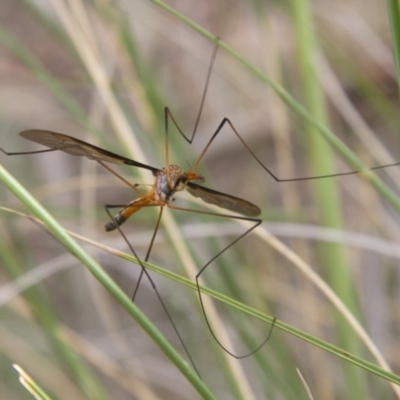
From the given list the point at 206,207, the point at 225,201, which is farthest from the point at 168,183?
the point at 206,207

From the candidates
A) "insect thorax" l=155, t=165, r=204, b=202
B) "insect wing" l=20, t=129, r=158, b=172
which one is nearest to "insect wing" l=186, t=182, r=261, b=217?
"insect thorax" l=155, t=165, r=204, b=202

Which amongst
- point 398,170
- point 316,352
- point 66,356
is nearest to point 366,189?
point 398,170

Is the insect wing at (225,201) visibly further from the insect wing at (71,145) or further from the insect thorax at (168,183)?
the insect wing at (71,145)

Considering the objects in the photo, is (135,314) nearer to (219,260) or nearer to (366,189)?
(219,260)

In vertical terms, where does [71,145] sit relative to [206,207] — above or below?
below

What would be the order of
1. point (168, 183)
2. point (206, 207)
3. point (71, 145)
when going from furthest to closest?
point (206, 207), point (168, 183), point (71, 145)

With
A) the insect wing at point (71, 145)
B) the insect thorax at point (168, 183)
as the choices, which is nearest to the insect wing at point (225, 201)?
the insect thorax at point (168, 183)

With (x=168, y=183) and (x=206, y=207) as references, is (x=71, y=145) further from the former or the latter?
(x=206, y=207)
